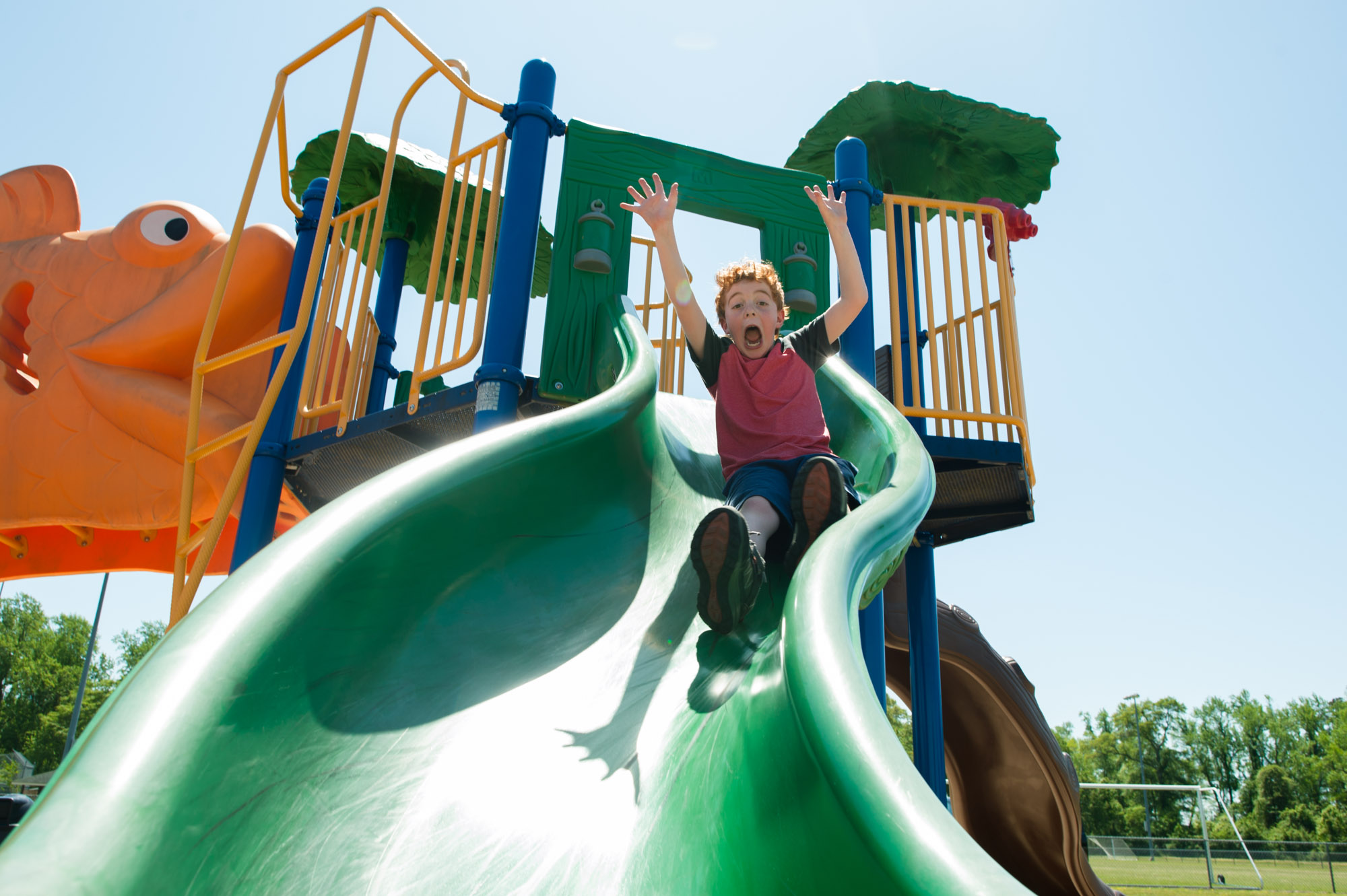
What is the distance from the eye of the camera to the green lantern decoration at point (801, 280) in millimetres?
5258

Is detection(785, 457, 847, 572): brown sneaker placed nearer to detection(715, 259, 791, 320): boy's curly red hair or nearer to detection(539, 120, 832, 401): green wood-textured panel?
detection(715, 259, 791, 320): boy's curly red hair

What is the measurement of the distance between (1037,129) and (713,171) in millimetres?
3495

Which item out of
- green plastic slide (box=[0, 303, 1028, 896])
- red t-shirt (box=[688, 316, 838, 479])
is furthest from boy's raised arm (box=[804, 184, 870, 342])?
green plastic slide (box=[0, 303, 1028, 896])

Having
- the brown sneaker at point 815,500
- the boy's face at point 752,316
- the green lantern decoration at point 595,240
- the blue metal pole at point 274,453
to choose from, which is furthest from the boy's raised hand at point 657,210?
the blue metal pole at point 274,453

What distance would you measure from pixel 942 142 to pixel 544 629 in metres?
6.33

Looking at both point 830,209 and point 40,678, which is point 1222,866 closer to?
point 830,209

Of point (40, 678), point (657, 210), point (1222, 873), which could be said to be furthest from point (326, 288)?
point (40, 678)

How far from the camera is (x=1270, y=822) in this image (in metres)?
52.5

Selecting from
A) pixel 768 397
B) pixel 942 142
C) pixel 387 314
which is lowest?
pixel 768 397

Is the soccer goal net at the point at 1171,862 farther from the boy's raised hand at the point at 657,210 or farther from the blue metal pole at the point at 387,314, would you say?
the boy's raised hand at the point at 657,210

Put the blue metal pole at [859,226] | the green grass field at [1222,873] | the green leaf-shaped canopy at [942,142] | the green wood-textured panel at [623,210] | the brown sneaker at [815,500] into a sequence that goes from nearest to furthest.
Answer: the brown sneaker at [815,500] < the blue metal pole at [859,226] < the green wood-textured panel at [623,210] < the green leaf-shaped canopy at [942,142] < the green grass field at [1222,873]

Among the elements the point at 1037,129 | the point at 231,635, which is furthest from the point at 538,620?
the point at 1037,129

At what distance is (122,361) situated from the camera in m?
6.72

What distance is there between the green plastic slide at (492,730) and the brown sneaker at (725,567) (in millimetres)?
94
